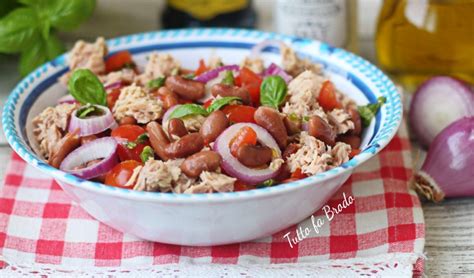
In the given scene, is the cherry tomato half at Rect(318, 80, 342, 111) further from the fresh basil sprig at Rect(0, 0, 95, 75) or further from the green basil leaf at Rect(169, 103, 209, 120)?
the fresh basil sprig at Rect(0, 0, 95, 75)

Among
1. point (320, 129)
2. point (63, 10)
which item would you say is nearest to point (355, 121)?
point (320, 129)

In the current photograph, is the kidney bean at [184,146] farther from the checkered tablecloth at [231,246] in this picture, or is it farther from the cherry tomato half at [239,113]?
the checkered tablecloth at [231,246]

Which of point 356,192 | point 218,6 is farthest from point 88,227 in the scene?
point 218,6

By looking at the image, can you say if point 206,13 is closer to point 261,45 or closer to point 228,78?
point 261,45

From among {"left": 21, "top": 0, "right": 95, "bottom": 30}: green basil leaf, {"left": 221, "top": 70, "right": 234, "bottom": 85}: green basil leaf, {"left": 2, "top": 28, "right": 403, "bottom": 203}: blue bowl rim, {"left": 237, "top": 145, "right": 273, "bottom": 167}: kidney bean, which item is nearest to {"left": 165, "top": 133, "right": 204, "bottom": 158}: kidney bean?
{"left": 237, "top": 145, "right": 273, "bottom": 167}: kidney bean

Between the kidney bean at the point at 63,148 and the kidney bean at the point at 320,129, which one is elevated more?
the kidney bean at the point at 320,129

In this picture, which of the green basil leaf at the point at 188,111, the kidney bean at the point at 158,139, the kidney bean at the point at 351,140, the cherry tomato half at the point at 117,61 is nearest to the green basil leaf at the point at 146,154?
the kidney bean at the point at 158,139
